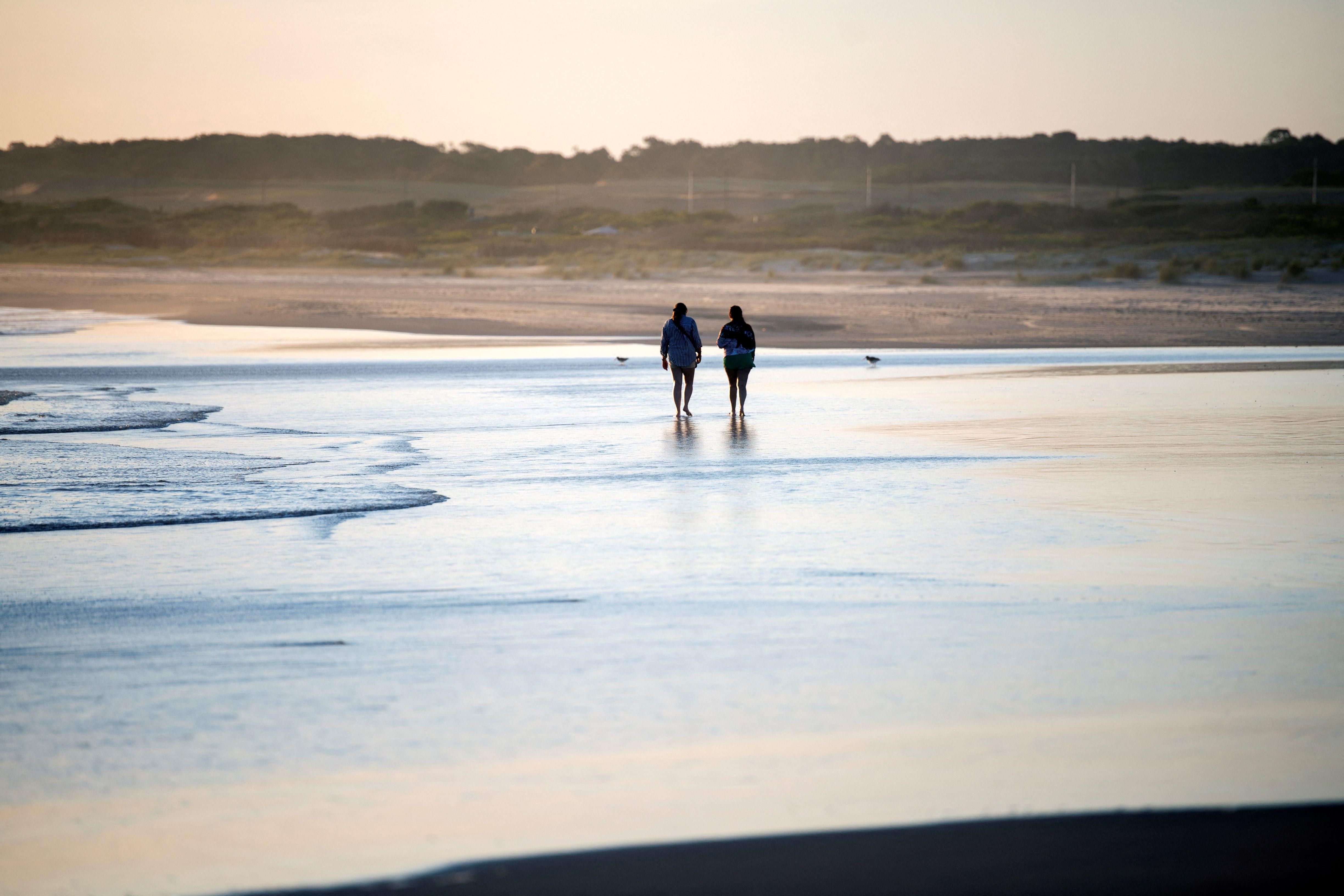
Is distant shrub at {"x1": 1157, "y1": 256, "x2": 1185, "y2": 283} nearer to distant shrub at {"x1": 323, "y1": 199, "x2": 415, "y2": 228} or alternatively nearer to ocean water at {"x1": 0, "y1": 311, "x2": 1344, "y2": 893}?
ocean water at {"x1": 0, "y1": 311, "x2": 1344, "y2": 893}

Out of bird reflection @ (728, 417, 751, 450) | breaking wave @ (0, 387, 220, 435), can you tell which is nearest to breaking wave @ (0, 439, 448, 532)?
breaking wave @ (0, 387, 220, 435)

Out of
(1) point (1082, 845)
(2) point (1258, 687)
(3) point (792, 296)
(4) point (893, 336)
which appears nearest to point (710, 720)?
(1) point (1082, 845)

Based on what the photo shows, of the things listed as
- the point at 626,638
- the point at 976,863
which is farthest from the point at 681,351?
the point at 976,863

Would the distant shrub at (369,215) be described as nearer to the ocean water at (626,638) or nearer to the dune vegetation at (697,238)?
the dune vegetation at (697,238)

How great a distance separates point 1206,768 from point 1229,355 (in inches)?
902

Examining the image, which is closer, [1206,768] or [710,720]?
[1206,768]

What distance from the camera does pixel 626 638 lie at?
6660mm

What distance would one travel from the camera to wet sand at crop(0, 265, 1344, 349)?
32.0 m

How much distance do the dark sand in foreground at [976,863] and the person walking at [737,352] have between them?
11.7 m

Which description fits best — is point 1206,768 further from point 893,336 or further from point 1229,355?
point 893,336

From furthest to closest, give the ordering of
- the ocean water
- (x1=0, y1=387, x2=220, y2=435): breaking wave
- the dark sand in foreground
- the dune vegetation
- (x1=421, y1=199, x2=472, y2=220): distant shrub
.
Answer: (x1=421, y1=199, x2=472, y2=220): distant shrub
the dune vegetation
(x1=0, y1=387, x2=220, y2=435): breaking wave
the ocean water
the dark sand in foreground

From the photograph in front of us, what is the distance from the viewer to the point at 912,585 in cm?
776

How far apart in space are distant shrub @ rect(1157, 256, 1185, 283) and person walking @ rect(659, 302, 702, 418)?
39.6 metres

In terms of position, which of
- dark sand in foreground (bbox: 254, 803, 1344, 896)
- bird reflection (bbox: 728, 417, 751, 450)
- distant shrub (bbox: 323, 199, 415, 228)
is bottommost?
dark sand in foreground (bbox: 254, 803, 1344, 896)
